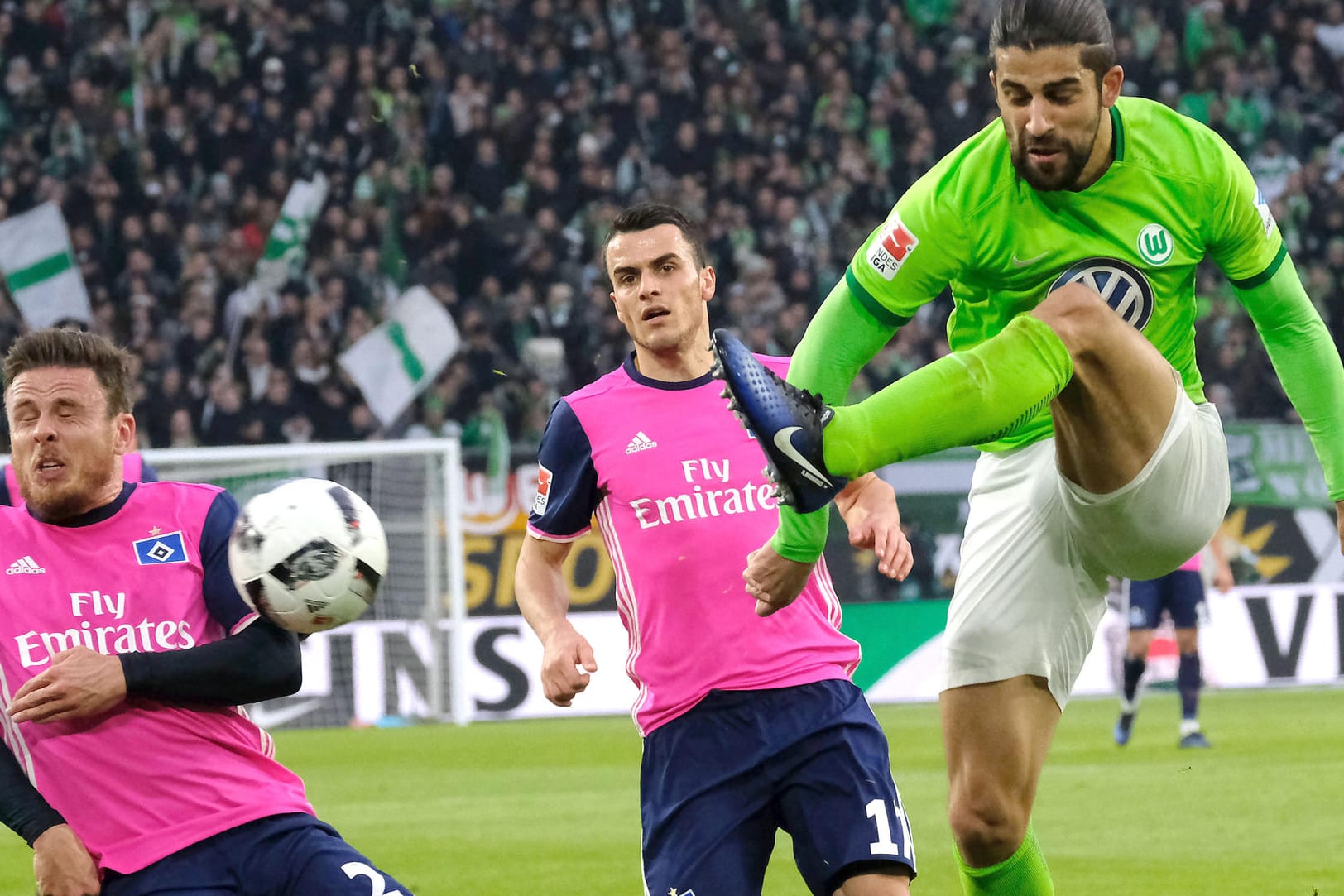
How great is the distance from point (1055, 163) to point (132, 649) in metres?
2.35

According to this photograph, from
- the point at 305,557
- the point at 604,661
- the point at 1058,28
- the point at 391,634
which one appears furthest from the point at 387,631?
the point at 1058,28

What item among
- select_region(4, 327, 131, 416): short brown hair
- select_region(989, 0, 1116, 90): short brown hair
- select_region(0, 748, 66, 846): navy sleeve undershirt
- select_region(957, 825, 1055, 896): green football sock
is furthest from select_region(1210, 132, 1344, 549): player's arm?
select_region(0, 748, 66, 846): navy sleeve undershirt

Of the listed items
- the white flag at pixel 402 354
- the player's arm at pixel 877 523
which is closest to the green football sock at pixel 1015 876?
the player's arm at pixel 877 523

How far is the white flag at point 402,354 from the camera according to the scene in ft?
54.5

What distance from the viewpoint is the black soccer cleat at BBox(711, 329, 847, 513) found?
3705 mm

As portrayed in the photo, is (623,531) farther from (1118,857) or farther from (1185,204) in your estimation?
(1118,857)

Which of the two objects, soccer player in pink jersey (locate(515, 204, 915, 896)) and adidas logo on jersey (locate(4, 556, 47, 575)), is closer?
adidas logo on jersey (locate(4, 556, 47, 575))

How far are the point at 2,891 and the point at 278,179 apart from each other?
11624mm

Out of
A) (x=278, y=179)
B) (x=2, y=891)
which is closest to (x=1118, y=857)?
(x=2, y=891)

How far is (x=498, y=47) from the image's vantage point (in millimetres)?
19734

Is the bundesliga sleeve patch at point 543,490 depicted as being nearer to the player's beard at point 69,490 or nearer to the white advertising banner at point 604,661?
the player's beard at point 69,490

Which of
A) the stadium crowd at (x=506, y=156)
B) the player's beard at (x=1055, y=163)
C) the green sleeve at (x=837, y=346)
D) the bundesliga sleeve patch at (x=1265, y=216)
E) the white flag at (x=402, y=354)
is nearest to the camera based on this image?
the player's beard at (x=1055, y=163)

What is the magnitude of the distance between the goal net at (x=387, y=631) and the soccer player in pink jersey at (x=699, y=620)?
915 centimetres

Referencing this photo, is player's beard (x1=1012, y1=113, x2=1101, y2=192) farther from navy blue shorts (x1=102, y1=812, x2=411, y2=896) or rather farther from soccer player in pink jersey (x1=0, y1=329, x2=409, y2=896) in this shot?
navy blue shorts (x1=102, y1=812, x2=411, y2=896)
